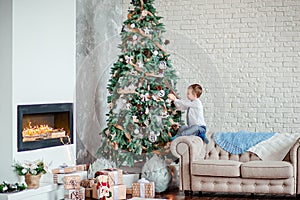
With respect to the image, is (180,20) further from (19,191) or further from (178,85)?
(19,191)

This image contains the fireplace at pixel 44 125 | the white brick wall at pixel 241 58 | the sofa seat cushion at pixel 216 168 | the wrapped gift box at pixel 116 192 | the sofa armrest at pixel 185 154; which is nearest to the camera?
the fireplace at pixel 44 125

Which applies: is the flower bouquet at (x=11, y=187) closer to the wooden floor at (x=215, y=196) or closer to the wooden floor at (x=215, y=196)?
the wooden floor at (x=215, y=196)

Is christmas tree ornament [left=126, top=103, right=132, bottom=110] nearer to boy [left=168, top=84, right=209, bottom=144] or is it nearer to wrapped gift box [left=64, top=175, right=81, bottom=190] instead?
boy [left=168, top=84, right=209, bottom=144]

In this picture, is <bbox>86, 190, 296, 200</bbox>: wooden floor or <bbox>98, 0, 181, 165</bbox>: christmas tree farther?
<bbox>98, 0, 181, 165</bbox>: christmas tree

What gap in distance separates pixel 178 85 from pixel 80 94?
53.5 inches

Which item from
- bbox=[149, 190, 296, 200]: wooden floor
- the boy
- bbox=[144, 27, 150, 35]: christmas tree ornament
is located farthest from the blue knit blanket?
bbox=[144, 27, 150, 35]: christmas tree ornament

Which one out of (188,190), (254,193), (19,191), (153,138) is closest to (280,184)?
(254,193)

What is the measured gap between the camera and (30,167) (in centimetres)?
621

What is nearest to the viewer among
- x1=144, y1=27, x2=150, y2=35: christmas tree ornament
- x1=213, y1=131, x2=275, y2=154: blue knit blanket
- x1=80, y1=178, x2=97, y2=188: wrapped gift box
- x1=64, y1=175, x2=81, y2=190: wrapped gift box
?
x1=64, y1=175, x2=81, y2=190: wrapped gift box

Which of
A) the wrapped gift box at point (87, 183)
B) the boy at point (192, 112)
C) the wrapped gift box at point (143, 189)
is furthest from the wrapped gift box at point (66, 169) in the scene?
the boy at point (192, 112)

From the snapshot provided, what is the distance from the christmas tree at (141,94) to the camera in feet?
24.4

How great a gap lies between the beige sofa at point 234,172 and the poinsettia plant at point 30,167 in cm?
158

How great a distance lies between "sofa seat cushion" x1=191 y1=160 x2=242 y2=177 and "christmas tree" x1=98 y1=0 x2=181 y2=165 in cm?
68

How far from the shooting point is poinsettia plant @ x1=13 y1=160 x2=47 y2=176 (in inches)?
241
